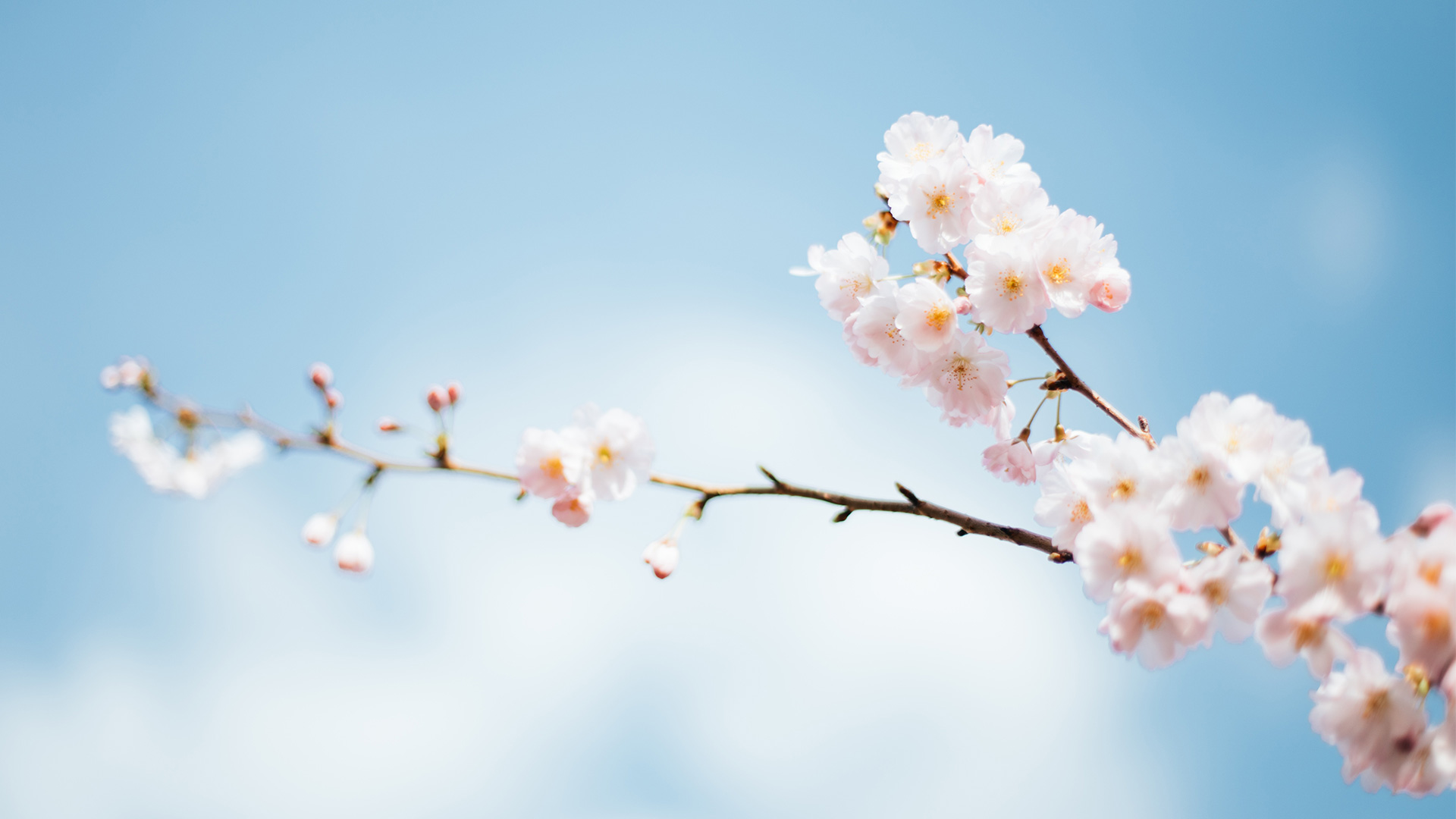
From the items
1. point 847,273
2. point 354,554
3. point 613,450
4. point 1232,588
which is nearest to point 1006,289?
point 847,273

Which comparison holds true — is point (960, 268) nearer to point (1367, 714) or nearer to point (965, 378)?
point (965, 378)

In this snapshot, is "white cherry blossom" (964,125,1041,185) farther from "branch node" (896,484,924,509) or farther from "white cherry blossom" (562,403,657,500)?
"white cherry blossom" (562,403,657,500)

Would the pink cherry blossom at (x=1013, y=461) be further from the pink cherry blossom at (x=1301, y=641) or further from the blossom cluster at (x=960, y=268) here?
the pink cherry blossom at (x=1301, y=641)

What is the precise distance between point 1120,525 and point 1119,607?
0.49ft

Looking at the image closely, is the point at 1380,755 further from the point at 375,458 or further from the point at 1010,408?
the point at 375,458

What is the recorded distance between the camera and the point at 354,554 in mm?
1738

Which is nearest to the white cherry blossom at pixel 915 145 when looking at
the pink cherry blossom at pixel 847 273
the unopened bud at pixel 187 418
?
the pink cherry blossom at pixel 847 273

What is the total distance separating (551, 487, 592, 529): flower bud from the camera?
1722 millimetres

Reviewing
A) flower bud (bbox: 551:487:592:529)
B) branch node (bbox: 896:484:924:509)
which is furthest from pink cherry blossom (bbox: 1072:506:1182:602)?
flower bud (bbox: 551:487:592:529)

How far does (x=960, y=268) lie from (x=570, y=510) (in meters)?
1.14

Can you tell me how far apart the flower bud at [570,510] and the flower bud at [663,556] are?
0.17 meters

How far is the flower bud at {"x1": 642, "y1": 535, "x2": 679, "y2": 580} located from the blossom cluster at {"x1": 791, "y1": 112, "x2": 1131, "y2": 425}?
2.38 feet

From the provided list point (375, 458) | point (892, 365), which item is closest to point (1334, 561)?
point (892, 365)

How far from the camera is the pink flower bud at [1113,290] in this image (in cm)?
179
